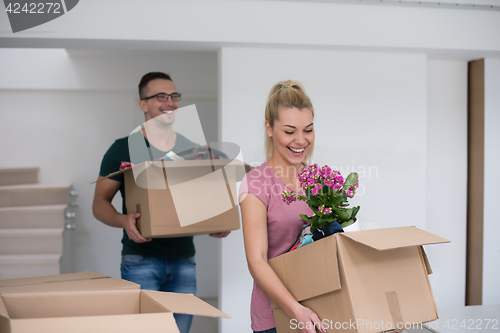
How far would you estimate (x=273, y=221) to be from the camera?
4.02 ft

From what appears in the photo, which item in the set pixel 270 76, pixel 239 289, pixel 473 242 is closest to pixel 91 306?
pixel 239 289

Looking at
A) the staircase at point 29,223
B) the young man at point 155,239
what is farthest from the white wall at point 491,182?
the staircase at point 29,223

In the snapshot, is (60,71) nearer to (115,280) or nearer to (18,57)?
(18,57)

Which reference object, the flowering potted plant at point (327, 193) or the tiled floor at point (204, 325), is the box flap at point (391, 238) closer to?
the flowering potted plant at point (327, 193)

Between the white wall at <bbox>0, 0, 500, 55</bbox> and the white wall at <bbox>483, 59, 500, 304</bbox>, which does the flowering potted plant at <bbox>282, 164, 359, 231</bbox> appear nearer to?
the white wall at <bbox>0, 0, 500, 55</bbox>

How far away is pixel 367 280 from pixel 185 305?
457 mm

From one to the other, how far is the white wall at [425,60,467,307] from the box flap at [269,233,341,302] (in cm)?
187

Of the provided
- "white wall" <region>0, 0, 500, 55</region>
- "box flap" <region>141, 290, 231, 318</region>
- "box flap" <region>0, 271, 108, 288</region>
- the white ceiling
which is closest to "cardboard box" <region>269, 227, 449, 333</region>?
"box flap" <region>141, 290, 231, 318</region>

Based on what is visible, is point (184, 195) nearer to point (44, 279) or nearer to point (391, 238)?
point (44, 279)

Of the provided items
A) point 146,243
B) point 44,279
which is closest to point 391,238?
point 44,279

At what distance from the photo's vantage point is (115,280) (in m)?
1.02

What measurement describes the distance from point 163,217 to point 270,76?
1204 millimetres

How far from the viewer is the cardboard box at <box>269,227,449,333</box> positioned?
94 centimetres

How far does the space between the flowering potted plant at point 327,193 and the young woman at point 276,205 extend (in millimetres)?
199
